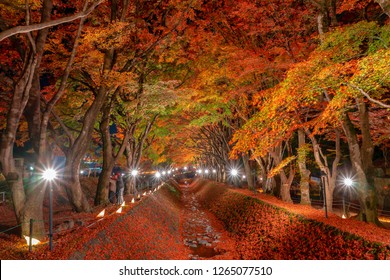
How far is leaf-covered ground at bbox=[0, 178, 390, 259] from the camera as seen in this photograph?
7.78 m

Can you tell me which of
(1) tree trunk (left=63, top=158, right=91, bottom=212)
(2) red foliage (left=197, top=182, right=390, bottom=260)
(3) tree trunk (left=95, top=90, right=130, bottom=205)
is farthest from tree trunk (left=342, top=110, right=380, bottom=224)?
(3) tree trunk (left=95, top=90, right=130, bottom=205)

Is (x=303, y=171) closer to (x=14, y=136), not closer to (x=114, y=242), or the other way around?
(x=114, y=242)

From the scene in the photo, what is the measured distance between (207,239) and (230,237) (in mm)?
1441

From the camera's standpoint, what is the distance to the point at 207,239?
52.5 ft

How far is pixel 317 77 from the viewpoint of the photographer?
8.66 m

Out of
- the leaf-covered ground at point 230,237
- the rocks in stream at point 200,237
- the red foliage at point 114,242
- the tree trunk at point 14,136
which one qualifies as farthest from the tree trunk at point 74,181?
the rocks in stream at point 200,237

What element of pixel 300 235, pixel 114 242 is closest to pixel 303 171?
pixel 300 235

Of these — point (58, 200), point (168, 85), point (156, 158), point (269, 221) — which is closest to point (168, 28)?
point (168, 85)

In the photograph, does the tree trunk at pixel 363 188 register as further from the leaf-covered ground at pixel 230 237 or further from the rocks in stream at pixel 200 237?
the rocks in stream at pixel 200 237

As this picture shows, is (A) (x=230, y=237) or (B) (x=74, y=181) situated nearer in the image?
(B) (x=74, y=181)

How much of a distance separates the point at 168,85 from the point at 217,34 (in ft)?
16.9

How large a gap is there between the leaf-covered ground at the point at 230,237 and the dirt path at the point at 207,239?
54mm

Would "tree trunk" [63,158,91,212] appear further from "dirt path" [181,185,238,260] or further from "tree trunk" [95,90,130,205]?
"dirt path" [181,185,238,260]

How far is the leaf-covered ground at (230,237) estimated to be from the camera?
306 inches
